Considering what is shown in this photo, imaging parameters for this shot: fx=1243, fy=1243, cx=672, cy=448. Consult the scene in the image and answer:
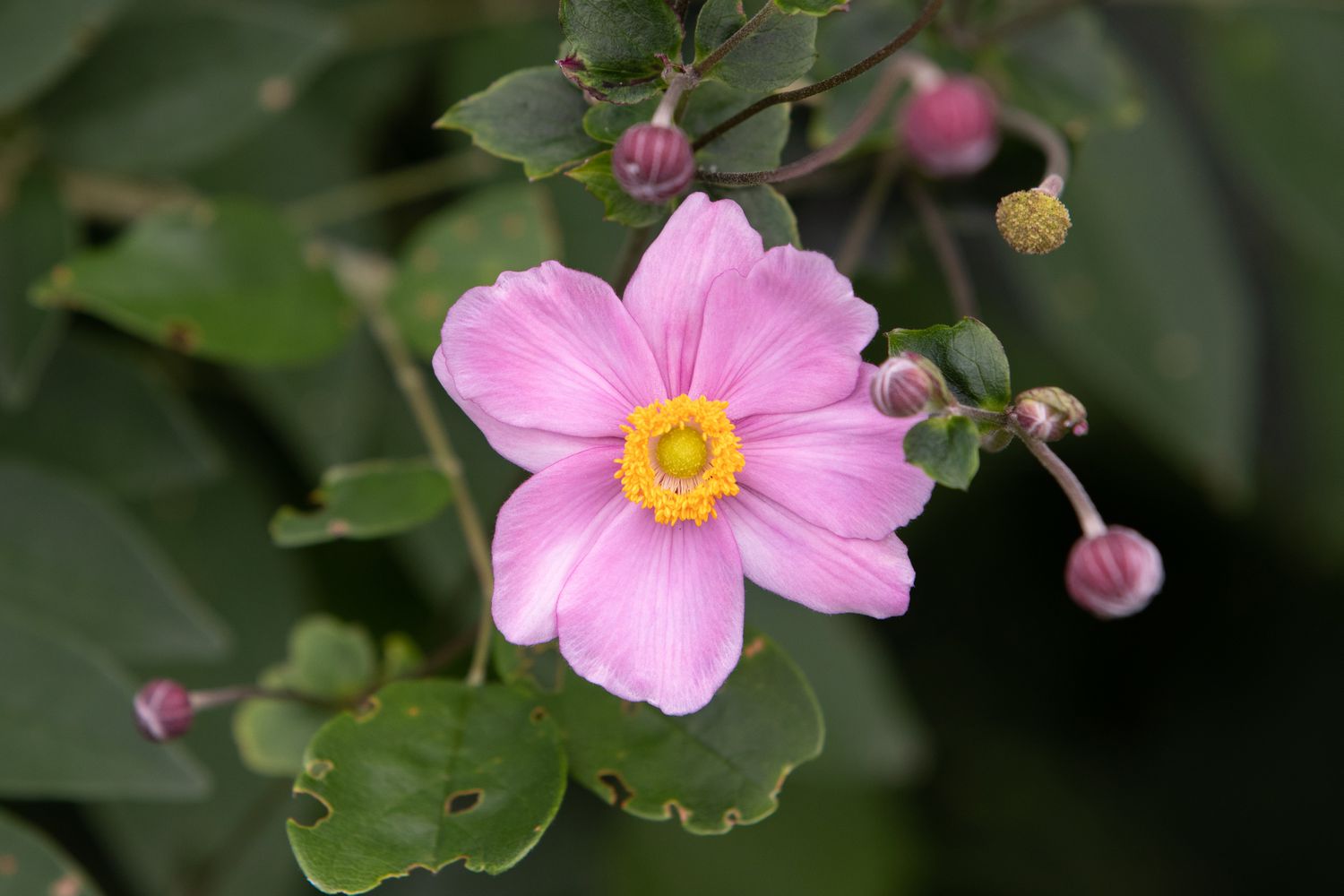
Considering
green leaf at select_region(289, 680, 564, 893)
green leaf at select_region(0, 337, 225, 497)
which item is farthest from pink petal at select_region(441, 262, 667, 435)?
green leaf at select_region(0, 337, 225, 497)

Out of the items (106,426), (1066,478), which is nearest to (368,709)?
(1066,478)

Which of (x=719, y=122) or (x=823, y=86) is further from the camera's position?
(x=719, y=122)

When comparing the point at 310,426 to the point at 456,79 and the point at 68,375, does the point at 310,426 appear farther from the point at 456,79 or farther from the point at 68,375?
the point at 456,79

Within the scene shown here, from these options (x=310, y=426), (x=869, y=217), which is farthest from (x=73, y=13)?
(x=869, y=217)

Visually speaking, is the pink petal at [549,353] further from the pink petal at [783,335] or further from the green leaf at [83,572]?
the green leaf at [83,572]

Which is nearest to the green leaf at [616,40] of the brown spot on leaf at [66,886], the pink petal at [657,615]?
the pink petal at [657,615]

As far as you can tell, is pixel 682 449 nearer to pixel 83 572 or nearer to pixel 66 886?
pixel 66 886

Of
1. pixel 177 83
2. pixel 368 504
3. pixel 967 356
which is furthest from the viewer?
pixel 177 83

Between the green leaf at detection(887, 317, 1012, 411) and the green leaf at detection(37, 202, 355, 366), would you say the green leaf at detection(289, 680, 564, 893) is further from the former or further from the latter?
the green leaf at detection(37, 202, 355, 366)
